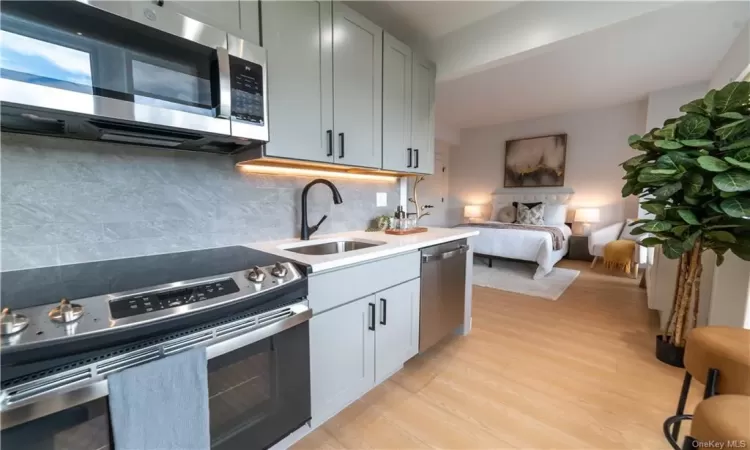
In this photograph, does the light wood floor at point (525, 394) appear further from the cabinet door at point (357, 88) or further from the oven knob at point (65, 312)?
the cabinet door at point (357, 88)

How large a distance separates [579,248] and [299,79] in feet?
18.3

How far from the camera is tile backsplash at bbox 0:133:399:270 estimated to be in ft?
3.44

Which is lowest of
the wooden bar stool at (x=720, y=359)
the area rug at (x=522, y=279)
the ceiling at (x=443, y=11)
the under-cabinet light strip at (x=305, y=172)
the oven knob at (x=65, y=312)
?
the area rug at (x=522, y=279)

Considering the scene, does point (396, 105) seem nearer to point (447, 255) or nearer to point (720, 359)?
point (447, 255)

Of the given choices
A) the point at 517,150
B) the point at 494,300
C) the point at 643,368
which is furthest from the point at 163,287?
the point at 517,150

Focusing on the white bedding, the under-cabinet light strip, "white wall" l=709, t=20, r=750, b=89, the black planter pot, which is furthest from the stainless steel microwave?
the white bedding

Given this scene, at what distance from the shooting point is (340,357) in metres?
1.39

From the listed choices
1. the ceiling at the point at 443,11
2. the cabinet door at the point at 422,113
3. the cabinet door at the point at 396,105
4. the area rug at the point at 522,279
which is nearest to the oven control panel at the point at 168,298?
the cabinet door at the point at 396,105

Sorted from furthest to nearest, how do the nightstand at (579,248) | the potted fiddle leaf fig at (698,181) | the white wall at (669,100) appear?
the nightstand at (579,248), the white wall at (669,100), the potted fiddle leaf fig at (698,181)

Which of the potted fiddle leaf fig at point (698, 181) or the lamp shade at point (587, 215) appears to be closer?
the potted fiddle leaf fig at point (698, 181)

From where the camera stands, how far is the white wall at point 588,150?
502 centimetres

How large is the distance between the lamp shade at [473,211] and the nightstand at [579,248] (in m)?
1.78

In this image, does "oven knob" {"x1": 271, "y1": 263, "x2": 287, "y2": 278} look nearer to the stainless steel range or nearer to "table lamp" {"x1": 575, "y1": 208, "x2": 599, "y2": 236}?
the stainless steel range

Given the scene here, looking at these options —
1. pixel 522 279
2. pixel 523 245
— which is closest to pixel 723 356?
pixel 522 279
